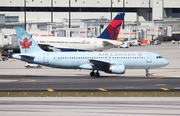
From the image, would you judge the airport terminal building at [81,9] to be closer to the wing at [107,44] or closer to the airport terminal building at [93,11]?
the airport terminal building at [93,11]

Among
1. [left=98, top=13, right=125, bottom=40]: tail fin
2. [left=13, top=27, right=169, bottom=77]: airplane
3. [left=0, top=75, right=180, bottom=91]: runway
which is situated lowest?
[left=0, top=75, right=180, bottom=91]: runway

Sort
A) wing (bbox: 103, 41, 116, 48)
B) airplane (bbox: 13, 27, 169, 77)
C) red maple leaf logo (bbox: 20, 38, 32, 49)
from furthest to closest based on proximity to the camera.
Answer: wing (bbox: 103, 41, 116, 48), red maple leaf logo (bbox: 20, 38, 32, 49), airplane (bbox: 13, 27, 169, 77)

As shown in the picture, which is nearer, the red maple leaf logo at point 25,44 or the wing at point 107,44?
the red maple leaf logo at point 25,44

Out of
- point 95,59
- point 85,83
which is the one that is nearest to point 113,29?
point 95,59

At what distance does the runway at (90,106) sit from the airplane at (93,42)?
156 feet

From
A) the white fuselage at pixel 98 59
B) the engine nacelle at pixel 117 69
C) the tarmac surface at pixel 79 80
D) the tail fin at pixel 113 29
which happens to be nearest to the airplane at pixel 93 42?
the tail fin at pixel 113 29

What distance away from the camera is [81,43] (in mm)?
96188

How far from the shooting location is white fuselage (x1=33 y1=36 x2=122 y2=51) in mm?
95375

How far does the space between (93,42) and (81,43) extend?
2012 mm

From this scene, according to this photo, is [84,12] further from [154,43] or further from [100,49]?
[100,49]

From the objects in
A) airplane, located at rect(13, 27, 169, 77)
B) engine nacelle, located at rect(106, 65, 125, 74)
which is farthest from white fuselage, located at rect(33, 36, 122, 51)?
engine nacelle, located at rect(106, 65, 125, 74)

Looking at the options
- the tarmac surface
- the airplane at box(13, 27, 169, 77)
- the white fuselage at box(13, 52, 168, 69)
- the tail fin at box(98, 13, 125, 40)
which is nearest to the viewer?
the tarmac surface

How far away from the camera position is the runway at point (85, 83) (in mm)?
54812

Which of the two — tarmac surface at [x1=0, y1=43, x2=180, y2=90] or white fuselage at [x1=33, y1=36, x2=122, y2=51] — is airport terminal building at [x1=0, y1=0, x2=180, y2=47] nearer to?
white fuselage at [x1=33, y1=36, x2=122, y2=51]
